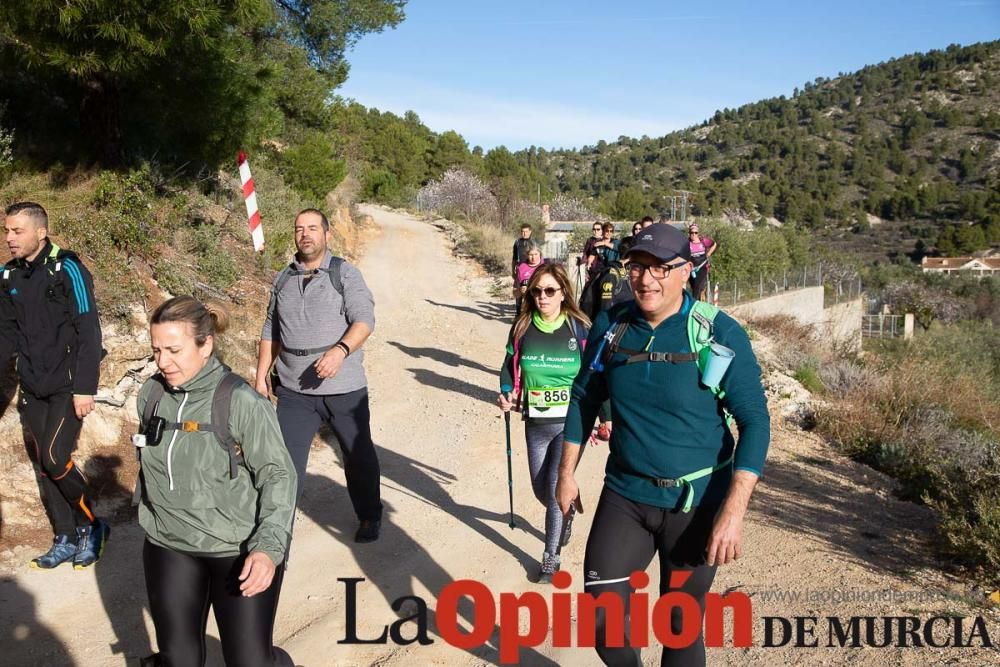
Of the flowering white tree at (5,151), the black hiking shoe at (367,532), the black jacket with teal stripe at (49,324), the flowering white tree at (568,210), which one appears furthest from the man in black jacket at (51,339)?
the flowering white tree at (568,210)

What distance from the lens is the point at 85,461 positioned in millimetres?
5859

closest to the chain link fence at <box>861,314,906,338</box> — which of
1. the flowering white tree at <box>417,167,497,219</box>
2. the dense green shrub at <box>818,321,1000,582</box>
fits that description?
the flowering white tree at <box>417,167,497,219</box>

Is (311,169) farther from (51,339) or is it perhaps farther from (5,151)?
(51,339)

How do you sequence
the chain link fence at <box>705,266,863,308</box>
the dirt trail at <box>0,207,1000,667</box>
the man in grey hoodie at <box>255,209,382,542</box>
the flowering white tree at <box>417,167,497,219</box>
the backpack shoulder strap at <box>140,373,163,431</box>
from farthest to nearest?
the flowering white tree at <box>417,167,497,219</box>, the chain link fence at <box>705,266,863,308</box>, the man in grey hoodie at <box>255,209,382,542</box>, the dirt trail at <box>0,207,1000,667</box>, the backpack shoulder strap at <box>140,373,163,431</box>

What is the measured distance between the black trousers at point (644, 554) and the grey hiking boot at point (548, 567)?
1.92 m

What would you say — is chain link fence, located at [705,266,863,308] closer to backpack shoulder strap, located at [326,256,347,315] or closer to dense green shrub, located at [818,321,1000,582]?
dense green shrub, located at [818,321,1000,582]

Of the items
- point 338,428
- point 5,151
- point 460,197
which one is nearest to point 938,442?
point 338,428

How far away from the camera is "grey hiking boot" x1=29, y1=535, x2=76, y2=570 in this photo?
473 cm

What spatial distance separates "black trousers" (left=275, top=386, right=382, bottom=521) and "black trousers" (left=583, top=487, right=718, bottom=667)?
86.0 inches

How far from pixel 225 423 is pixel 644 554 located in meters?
1.61

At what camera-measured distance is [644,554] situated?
2988mm

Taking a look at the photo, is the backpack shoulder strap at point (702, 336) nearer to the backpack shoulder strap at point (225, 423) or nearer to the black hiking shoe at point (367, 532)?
the backpack shoulder strap at point (225, 423)

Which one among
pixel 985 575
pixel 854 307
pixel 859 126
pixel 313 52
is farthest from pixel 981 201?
pixel 985 575

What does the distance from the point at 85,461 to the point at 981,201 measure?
279 ft
